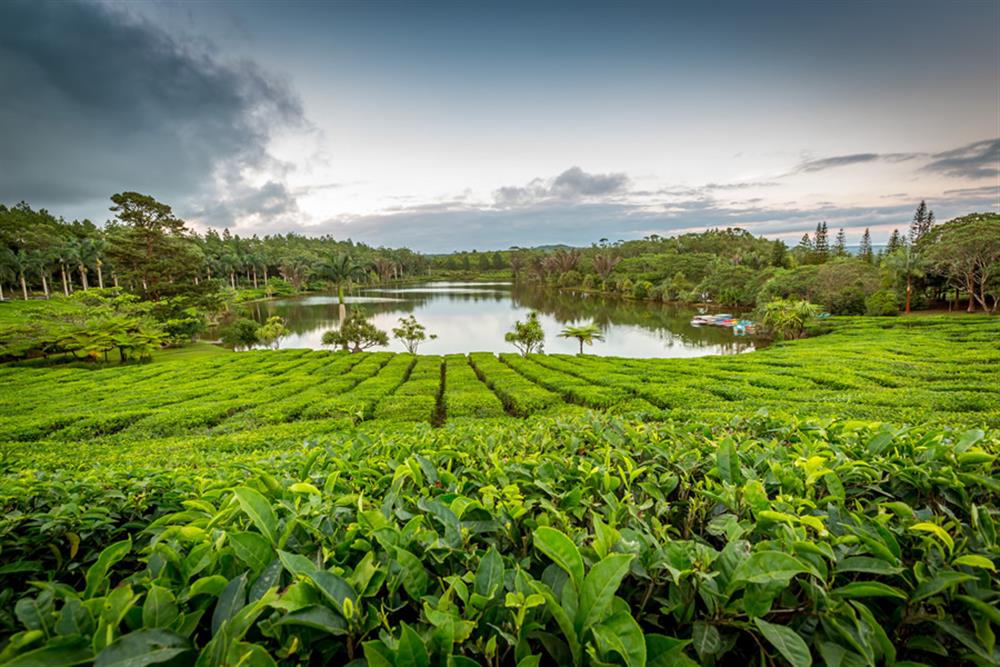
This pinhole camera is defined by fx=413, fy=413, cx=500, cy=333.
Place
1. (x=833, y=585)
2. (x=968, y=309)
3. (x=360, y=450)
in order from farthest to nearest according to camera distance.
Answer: (x=968, y=309) → (x=360, y=450) → (x=833, y=585)

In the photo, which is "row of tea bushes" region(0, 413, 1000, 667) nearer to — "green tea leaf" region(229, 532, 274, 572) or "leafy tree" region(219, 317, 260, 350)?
"green tea leaf" region(229, 532, 274, 572)

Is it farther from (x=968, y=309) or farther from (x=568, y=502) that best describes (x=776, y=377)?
(x=968, y=309)

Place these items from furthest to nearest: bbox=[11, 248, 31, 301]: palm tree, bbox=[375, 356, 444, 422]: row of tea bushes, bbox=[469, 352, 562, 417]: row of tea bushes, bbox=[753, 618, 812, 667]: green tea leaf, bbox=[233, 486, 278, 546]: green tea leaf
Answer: bbox=[11, 248, 31, 301]: palm tree < bbox=[469, 352, 562, 417]: row of tea bushes < bbox=[375, 356, 444, 422]: row of tea bushes < bbox=[233, 486, 278, 546]: green tea leaf < bbox=[753, 618, 812, 667]: green tea leaf

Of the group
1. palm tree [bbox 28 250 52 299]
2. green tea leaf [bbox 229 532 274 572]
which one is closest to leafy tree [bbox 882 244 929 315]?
green tea leaf [bbox 229 532 274 572]

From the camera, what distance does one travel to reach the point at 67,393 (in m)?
12.8

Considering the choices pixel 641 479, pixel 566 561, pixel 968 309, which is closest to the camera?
pixel 566 561

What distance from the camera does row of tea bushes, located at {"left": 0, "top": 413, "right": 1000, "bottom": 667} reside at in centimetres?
A: 74

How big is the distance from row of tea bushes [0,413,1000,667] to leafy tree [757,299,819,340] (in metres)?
30.3

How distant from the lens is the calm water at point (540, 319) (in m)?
29.9

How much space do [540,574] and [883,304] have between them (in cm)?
4076

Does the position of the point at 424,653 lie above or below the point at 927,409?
above

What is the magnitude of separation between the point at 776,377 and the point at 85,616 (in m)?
13.1

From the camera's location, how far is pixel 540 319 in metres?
43.4

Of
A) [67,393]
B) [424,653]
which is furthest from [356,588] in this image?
[67,393]
